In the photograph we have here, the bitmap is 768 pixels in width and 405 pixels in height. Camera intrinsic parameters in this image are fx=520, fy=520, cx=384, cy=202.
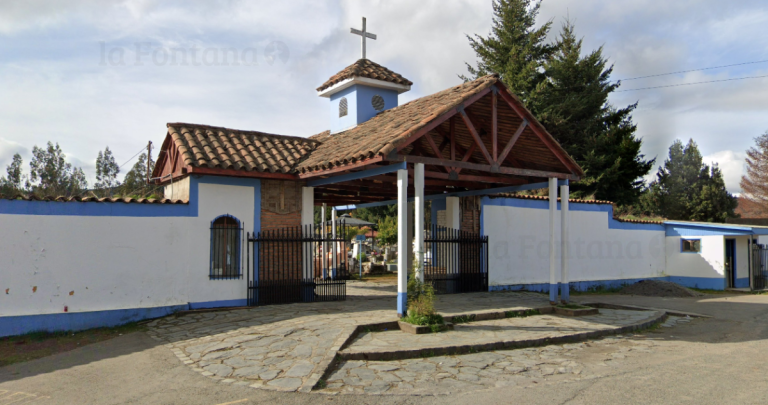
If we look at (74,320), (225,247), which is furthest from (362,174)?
(74,320)

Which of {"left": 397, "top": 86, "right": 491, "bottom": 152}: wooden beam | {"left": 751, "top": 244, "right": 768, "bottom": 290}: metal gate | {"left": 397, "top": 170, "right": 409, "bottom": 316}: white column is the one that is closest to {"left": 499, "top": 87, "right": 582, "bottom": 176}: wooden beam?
{"left": 397, "top": 86, "right": 491, "bottom": 152}: wooden beam

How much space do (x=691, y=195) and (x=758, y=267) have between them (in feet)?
61.5

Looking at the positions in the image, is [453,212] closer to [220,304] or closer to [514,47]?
[220,304]

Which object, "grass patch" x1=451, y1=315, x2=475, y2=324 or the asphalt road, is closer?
the asphalt road

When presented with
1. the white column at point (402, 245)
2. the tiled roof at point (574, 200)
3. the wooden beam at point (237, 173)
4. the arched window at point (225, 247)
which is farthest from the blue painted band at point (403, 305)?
the tiled roof at point (574, 200)

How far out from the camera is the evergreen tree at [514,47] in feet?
96.7

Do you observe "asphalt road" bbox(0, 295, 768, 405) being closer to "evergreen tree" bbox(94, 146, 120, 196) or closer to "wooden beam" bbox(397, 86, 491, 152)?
"wooden beam" bbox(397, 86, 491, 152)

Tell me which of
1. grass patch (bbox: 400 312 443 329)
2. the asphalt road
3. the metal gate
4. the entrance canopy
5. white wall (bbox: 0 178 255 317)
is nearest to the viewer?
the asphalt road

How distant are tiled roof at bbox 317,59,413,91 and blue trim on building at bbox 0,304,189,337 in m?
8.64

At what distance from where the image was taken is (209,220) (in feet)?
36.6

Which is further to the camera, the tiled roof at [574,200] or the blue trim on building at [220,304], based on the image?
the tiled roof at [574,200]

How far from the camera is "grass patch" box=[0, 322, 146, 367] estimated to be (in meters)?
8.02

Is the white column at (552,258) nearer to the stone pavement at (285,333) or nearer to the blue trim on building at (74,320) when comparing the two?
the stone pavement at (285,333)

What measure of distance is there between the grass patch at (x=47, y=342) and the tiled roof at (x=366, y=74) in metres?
9.38
